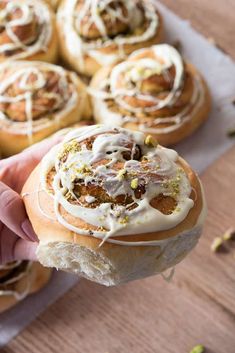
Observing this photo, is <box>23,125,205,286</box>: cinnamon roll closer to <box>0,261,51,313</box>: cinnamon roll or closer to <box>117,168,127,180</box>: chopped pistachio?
<box>117,168,127,180</box>: chopped pistachio

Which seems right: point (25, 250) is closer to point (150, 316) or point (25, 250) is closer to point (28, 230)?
point (28, 230)

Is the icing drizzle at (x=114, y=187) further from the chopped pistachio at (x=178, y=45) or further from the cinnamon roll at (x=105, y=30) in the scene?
the chopped pistachio at (x=178, y=45)

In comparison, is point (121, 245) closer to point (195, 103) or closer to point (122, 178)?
point (122, 178)

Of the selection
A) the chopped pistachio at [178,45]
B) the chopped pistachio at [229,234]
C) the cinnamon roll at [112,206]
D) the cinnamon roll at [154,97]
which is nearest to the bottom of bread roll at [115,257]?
the cinnamon roll at [112,206]

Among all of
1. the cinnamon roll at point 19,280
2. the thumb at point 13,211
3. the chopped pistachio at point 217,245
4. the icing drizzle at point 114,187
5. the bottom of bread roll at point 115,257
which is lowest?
the cinnamon roll at point 19,280

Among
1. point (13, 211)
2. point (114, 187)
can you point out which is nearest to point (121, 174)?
point (114, 187)

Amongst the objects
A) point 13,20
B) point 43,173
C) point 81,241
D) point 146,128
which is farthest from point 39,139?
point 81,241

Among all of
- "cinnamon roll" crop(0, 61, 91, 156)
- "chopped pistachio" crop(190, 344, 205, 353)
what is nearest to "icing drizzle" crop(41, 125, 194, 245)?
"chopped pistachio" crop(190, 344, 205, 353)
